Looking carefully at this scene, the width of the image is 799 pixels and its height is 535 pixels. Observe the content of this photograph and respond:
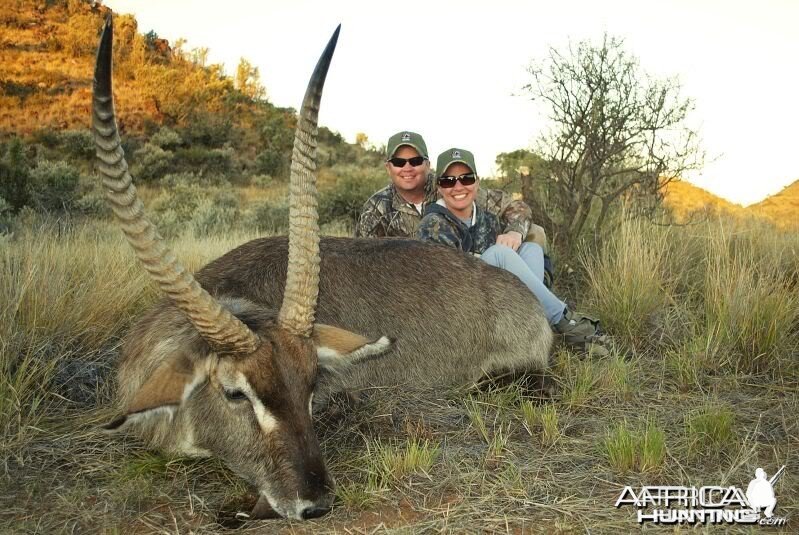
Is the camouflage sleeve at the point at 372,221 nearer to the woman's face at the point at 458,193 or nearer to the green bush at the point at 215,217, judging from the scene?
the woman's face at the point at 458,193

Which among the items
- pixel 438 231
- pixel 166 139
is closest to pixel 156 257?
pixel 438 231

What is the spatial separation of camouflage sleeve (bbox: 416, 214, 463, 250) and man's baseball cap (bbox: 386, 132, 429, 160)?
112cm

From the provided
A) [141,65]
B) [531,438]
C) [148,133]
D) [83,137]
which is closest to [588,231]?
[531,438]

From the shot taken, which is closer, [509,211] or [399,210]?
[509,211]

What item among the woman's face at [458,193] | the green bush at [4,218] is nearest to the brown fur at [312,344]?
the woman's face at [458,193]

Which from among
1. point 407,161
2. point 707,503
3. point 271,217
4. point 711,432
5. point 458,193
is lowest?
point 707,503

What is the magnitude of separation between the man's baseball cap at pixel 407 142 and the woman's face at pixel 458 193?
981mm

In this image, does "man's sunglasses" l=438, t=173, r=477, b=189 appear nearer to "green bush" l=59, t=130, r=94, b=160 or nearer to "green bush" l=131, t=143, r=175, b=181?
"green bush" l=131, t=143, r=175, b=181

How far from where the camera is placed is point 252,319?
11.3 feet

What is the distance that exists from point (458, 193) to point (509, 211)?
3.13 ft

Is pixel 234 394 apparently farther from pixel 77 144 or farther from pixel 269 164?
pixel 269 164

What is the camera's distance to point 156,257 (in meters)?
2.94

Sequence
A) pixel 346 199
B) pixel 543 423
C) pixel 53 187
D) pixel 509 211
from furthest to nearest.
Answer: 1. pixel 346 199
2. pixel 53 187
3. pixel 509 211
4. pixel 543 423

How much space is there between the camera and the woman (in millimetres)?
5773
